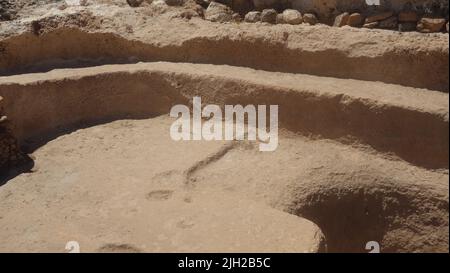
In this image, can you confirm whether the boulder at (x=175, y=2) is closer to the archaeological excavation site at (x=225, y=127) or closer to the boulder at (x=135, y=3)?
the archaeological excavation site at (x=225, y=127)

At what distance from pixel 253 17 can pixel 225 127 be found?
3.46 feet

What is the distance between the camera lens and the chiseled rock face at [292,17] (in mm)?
4289

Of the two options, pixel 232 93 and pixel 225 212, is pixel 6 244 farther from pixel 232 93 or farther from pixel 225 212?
pixel 232 93

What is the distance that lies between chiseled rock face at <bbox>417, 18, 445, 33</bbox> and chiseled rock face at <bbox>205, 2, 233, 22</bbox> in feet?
4.91

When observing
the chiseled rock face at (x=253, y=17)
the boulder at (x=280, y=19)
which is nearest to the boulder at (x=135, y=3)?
the chiseled rock face at (x=253, y=17)

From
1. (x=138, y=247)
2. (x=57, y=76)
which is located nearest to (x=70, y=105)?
(x=57, y=76)

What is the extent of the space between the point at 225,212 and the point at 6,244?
45.4 inches

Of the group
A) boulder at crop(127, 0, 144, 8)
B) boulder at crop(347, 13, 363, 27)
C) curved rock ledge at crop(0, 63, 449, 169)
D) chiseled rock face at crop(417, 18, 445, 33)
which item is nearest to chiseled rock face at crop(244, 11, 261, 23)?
curved rock ledge at crop(0, 63, 449, 169)

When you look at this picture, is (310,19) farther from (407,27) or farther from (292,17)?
(407,27)

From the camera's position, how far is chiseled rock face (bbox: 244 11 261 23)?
445 centimetres

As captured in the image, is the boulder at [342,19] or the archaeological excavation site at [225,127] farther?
the boulder at [342,19]

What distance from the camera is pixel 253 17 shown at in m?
4.46

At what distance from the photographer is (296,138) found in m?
3.72

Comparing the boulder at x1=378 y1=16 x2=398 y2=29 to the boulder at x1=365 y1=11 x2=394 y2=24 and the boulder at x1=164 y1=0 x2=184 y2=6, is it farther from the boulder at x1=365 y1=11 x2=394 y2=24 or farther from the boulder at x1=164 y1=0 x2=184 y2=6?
the boulder at x1=164 y1=0 x2=184 y2=6
